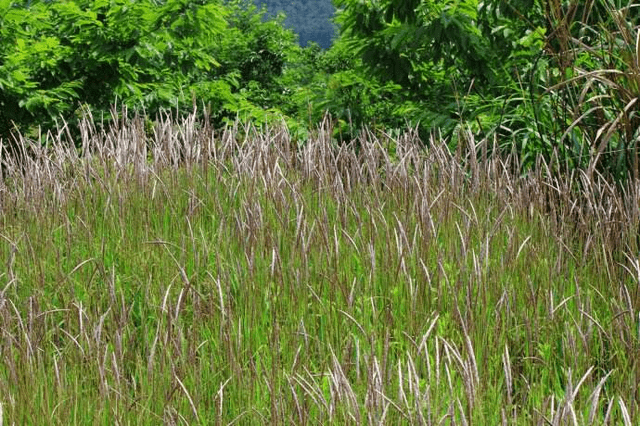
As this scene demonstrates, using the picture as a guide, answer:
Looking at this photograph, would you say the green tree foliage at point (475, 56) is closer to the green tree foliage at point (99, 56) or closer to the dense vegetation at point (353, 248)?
the dense vegetation at point (353, 248)

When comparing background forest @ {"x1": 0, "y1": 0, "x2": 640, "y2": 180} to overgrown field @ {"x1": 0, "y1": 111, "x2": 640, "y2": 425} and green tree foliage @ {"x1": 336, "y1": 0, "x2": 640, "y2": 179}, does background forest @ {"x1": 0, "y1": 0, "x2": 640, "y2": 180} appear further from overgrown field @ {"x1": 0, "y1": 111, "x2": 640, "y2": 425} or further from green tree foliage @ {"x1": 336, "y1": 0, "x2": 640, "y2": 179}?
overgrown field @ {"x1": 0, "y1": 111, "x2": 640, "y2": 425}

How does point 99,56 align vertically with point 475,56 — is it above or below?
above

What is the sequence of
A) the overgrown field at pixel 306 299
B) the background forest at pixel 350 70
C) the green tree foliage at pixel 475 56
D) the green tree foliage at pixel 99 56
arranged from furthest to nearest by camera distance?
the green tree foliage at pixel 99 56
the background forest at pixel 350 70
the green tree foliage at pixel 475 56
the overgrown field at pixel 306 299

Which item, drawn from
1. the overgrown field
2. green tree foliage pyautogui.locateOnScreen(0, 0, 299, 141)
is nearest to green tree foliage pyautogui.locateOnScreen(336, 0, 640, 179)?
the overgrown field

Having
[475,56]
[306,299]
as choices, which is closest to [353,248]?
[306,299]

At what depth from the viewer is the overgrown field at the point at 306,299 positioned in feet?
7.72

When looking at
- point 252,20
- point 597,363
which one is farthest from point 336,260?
point 252,20

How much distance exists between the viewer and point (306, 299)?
311 centimetres

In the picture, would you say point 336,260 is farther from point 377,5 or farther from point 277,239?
point 377,5

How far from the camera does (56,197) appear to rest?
4.32m

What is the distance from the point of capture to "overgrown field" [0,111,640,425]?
235 cm

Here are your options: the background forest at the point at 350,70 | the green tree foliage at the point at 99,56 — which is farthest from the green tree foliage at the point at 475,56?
the green tree foliage at the point at 99,56

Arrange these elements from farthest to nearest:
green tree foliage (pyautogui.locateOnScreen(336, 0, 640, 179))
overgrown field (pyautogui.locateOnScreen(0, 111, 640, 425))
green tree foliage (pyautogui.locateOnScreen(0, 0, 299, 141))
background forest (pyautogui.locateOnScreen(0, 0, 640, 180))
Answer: green tree foliage (pyautogui.locateOnScreen(0, 0, 299, 141)) → background forest (pyautogui.locateOnScreen(0, 0, 640, 180)) → green tree foliage (pyautogui.locateOnScreen(336, 0, 640, 179)) → overgrown field (pyautogui.locateOnScreen(0, 111, 640, 425))

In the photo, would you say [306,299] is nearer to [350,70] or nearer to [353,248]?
[353,248]
